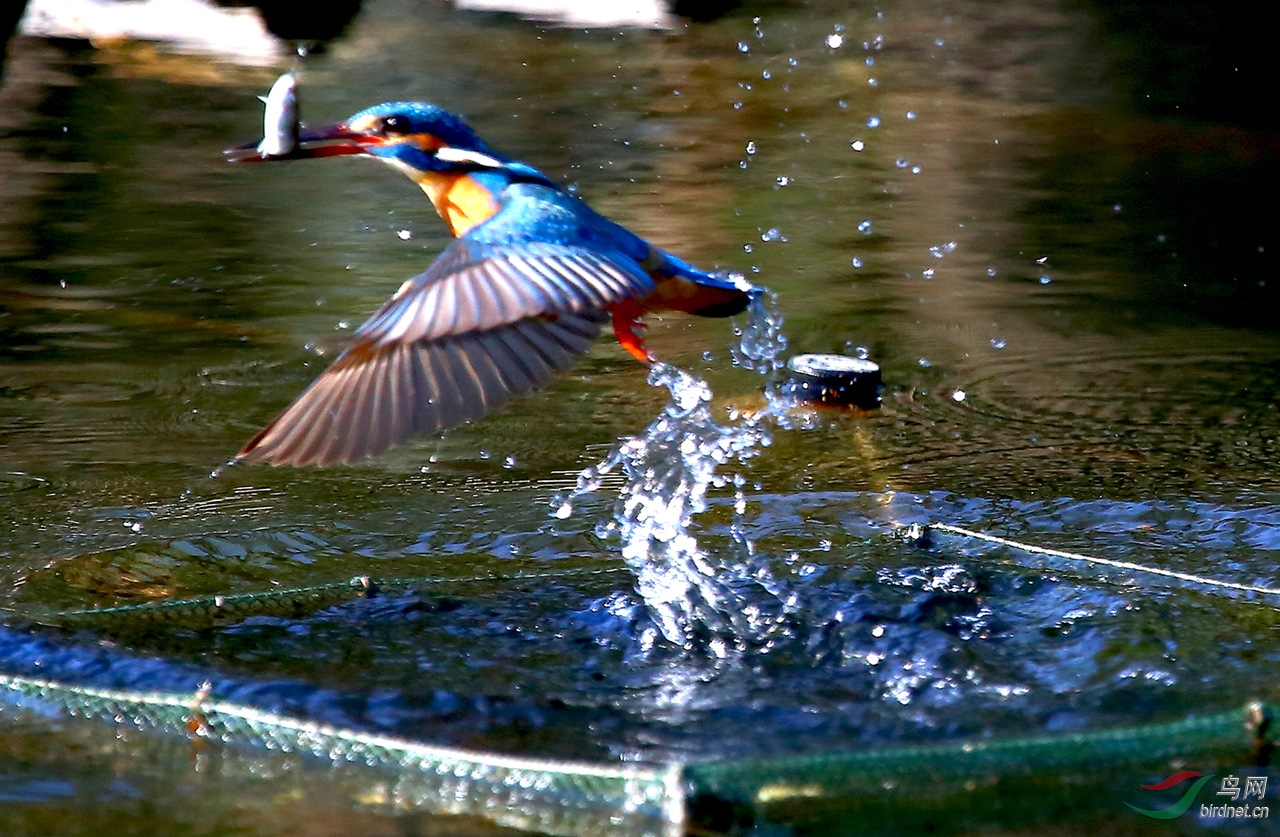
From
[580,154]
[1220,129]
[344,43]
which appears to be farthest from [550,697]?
[344,43]

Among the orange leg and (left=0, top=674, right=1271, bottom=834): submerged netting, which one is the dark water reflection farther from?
the orange leg

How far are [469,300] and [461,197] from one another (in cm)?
86

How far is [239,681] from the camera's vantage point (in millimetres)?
2844

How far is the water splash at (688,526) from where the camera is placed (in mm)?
3250

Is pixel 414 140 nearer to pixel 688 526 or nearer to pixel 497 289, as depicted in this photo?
pixel 497 289

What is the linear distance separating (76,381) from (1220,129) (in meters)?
Answer: 7.09

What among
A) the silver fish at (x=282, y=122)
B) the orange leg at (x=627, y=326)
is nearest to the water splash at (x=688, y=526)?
the orange leg at (x=627, y=326)

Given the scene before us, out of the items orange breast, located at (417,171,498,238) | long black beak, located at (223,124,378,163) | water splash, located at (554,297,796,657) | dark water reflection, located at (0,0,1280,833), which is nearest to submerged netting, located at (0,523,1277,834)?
dark water reflection, located at (0,0,1280,833)

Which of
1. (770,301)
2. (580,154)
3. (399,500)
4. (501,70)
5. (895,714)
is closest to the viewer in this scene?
(895,714)

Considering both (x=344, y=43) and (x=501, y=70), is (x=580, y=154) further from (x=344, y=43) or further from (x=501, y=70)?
(x=344, y=43)

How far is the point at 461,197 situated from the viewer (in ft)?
12.0

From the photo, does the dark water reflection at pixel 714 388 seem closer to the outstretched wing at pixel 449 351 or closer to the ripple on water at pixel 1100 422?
the ripple on water at pixel 1100 422

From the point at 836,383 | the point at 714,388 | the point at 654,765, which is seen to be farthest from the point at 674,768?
the point at 714,388

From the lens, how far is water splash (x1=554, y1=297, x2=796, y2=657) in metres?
3.25
